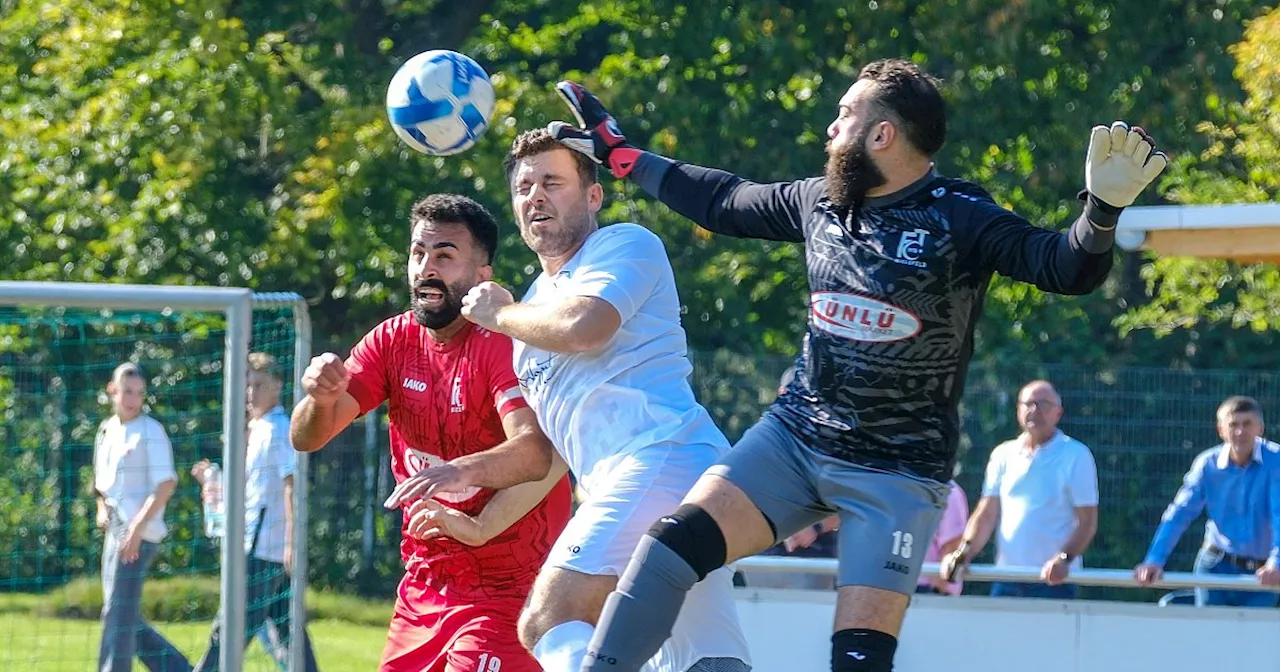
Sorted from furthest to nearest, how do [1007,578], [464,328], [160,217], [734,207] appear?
[160,217] → [1007,578] → [464,328] → [734,207]

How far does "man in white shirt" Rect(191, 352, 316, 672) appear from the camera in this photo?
29.8 ft

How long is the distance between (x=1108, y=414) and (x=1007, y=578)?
4.68m

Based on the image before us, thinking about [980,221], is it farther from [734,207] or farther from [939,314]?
[734,207]

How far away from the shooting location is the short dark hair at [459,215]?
574 centimetres

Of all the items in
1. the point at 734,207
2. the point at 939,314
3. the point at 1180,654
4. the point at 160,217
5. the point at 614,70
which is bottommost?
the point at 1180,654

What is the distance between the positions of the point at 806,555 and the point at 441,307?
16.8ft

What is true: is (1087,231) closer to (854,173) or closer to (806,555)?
(854,173)

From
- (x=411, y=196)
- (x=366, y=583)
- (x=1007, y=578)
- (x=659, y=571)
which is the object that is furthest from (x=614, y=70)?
(x=659, y=571)

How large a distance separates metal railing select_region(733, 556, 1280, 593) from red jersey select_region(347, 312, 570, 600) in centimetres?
284

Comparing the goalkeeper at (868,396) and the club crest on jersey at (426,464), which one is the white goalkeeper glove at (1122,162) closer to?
the goalkeeper at (868,396)

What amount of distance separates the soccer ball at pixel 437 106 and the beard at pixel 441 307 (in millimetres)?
484

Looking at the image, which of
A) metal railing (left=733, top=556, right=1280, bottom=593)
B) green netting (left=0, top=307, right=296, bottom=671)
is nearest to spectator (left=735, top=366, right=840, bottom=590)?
metal railing (left=733, top=556, right=1280, bottom=593)

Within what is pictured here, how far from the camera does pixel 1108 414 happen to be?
13070 millimetres

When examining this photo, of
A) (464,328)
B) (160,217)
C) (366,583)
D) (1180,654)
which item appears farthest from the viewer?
(160,217)
